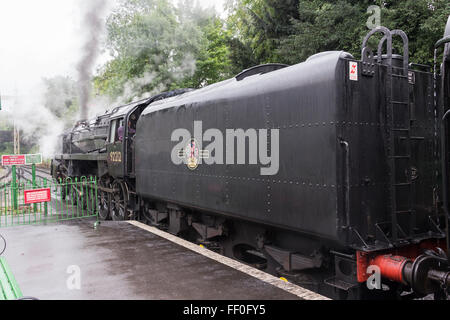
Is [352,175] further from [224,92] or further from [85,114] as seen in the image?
[85,114]

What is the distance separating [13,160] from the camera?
991 cm

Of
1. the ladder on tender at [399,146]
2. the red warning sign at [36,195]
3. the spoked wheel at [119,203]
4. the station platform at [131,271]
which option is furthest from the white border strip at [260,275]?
the red warning sign at [36,195]

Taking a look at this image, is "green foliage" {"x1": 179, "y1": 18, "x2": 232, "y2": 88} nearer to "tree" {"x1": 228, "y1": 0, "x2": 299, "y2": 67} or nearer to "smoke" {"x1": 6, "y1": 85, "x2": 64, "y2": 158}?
"tree" {"x1": 228, "y1": 0, "x2": 299, "y2": 67}

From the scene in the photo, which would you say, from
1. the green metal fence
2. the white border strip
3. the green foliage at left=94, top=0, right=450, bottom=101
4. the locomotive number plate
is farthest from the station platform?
the green foliage at left=94, top=0, right=450, bottom=101

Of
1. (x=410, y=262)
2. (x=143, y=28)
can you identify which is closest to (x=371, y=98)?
(x=410, y=262)

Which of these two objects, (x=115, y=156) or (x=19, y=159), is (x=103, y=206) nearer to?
(x=115, y=156)

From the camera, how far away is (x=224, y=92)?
519cm

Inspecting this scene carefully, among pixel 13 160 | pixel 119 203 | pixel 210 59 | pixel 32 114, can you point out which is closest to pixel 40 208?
pixel 13 160

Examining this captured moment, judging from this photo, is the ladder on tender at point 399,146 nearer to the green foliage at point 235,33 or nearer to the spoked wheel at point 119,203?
the green foliage at point 235,33

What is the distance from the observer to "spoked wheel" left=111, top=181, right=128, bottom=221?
9.30 meters

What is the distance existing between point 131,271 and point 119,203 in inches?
205

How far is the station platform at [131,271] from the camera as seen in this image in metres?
3.93

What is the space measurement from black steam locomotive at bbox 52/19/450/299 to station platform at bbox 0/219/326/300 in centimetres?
52
